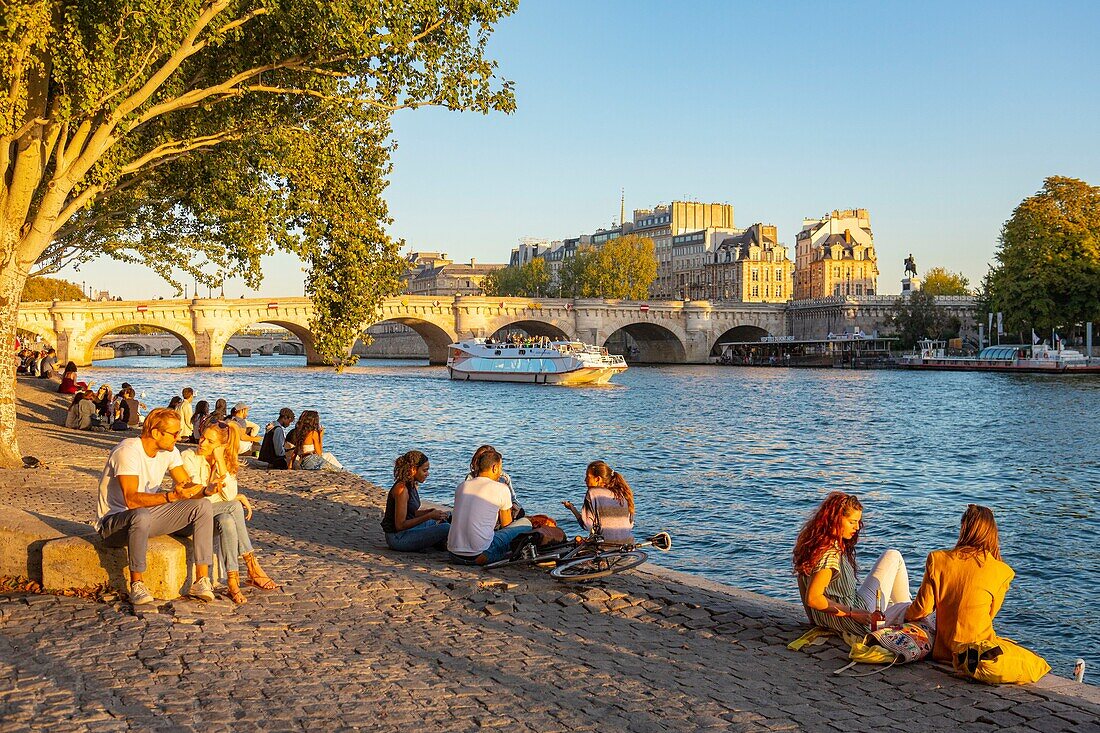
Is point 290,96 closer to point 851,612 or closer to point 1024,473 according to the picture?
point 851,612

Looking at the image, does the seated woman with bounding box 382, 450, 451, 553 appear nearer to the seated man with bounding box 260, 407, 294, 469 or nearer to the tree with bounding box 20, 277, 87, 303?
the seated man with bounding box 260, 407, 294, 469

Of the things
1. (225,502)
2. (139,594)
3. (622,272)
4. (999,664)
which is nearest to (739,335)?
(622,272)

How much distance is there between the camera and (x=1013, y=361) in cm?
7050

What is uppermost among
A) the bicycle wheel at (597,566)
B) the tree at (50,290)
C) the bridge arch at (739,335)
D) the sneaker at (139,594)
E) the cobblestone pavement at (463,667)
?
the tree at (50,290)

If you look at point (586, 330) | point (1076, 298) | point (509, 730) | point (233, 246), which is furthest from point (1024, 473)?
point (586, 330)

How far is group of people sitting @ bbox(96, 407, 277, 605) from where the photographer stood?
24.5 feet

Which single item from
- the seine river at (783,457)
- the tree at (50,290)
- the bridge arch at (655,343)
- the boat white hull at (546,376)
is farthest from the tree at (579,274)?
the seine river at (783,457)

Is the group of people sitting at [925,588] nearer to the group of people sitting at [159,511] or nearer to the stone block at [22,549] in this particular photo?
the group of people sitting at [159,511]

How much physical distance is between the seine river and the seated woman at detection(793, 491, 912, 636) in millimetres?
Answer: 2956

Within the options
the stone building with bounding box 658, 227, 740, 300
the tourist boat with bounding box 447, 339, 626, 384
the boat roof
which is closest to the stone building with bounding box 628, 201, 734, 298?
the stone building with bounding box 658, 227, 740, 300

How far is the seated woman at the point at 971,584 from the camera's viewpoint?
6609 mm

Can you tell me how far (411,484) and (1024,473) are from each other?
16721 mm

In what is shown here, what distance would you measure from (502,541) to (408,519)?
48.5 inches

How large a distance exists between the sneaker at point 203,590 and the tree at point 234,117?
635 centimetres
